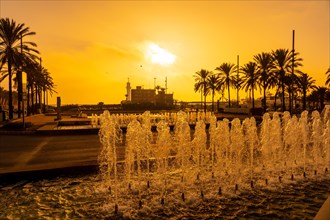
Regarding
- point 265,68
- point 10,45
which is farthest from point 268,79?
point 10,45

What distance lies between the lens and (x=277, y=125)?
1289 cm

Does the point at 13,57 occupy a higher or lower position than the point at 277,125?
higher

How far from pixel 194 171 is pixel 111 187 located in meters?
3.03

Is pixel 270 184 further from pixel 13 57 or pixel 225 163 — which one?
pixel 13 57

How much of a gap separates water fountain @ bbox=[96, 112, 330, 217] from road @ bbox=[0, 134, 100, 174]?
62.5 inches

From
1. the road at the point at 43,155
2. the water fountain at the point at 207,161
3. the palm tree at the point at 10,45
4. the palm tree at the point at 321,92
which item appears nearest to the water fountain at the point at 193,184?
the water fountain at the point at 207,161

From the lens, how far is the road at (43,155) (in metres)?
10.7

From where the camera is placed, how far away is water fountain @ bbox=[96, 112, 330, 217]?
9.02 m

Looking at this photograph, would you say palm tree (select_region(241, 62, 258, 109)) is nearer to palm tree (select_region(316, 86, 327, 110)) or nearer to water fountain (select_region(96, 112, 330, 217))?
palm tree (select_region(316, 86, 327, 110))

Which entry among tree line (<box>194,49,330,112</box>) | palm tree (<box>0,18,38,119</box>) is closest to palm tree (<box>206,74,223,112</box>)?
tree line (<box>194,49,330,112</box>)

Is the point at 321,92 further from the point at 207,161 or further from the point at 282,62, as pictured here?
the point at 207,161

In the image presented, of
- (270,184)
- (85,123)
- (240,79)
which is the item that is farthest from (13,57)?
(240,79)

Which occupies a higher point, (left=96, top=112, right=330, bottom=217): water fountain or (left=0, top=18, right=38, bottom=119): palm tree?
(left=0, top=18, right=38, bottom=119): palm tree

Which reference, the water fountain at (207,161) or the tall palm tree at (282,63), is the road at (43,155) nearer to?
the water fountain at (207,161)
